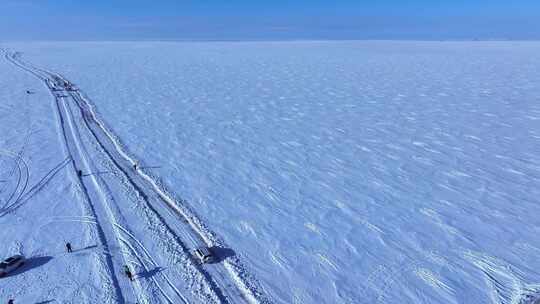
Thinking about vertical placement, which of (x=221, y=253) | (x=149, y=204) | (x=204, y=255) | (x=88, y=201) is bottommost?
(x=221, y=253)

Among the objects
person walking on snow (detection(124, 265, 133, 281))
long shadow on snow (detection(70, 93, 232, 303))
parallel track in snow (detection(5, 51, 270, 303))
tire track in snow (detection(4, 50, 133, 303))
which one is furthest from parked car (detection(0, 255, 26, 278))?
long shadow on snow (detection(70, 93, 232, 303))

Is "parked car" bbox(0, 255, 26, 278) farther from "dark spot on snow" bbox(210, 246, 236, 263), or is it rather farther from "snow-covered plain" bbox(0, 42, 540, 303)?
"dark spot on snow" bbox(210, 246, 236, 263)


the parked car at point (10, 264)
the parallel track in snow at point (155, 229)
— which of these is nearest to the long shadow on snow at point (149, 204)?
the parallel track in snow at point (155, 229)

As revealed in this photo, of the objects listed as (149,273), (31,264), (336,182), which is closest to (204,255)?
(149,273)

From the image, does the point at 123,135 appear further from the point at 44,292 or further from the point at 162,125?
the point at 44,292

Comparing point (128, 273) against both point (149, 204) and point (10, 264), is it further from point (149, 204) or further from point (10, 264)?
point (149, 204)

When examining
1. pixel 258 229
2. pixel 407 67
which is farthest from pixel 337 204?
pixel 407 67
